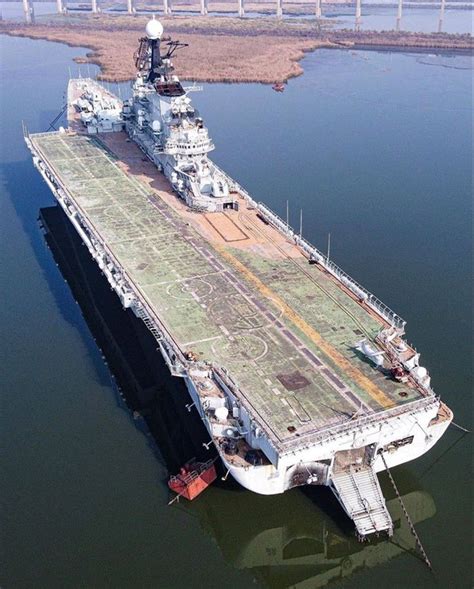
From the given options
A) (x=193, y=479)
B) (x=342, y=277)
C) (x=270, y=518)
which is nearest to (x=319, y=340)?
(x=342, y=277)

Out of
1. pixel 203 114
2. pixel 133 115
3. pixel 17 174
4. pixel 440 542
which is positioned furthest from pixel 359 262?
pixel 203 114

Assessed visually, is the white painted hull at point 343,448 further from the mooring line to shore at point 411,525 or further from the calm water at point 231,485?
the calm water at point 231,485

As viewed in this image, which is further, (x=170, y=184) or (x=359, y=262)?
(x=170, y=184)

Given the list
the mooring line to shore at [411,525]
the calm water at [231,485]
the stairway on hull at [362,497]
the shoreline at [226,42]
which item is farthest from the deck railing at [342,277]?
the shoreline at [226,42]

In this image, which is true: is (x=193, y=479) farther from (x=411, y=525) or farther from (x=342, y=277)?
(x=342, y=277)

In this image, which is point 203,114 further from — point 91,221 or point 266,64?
point 91,221

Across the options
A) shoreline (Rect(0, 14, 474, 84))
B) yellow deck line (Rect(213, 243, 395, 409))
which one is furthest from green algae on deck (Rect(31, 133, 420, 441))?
shoreline (Rect(0, 14, 474, 84))

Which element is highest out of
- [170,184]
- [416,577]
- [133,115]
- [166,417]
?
[133,115]

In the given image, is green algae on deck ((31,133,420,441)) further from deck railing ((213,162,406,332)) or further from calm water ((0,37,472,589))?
calm water ((0,37,472,589))
